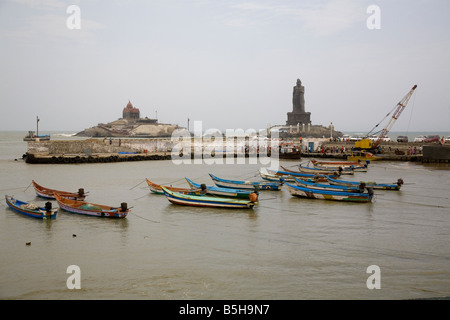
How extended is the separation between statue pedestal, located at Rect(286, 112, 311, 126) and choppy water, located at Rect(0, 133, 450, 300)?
443 feet

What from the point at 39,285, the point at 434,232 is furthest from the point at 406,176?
the point at 39,285

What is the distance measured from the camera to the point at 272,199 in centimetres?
2953

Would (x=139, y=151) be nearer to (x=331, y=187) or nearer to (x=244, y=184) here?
(x=244, y=184)

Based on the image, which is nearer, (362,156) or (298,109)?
(362,156)

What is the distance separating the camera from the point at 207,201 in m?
25.4

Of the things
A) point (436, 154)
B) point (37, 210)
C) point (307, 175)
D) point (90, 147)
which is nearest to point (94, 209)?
point (37, 210)

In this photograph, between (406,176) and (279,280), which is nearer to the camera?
(279,280)

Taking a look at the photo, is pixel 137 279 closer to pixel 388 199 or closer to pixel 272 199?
pixel 272 199

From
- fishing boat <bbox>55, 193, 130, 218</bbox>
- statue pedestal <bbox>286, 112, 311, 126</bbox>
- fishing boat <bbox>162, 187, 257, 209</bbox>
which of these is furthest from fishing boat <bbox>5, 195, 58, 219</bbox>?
statue pedestal <bbox>286, 112, 311, 126</bbox>

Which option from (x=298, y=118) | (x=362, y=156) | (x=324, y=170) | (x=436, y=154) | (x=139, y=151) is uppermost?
(x=298, y=118)

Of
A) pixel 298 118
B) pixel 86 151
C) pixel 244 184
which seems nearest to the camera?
pixel 244 184

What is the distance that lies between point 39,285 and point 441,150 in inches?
2275

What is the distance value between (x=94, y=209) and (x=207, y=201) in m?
6.94

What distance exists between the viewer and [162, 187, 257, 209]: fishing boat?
2492cm
